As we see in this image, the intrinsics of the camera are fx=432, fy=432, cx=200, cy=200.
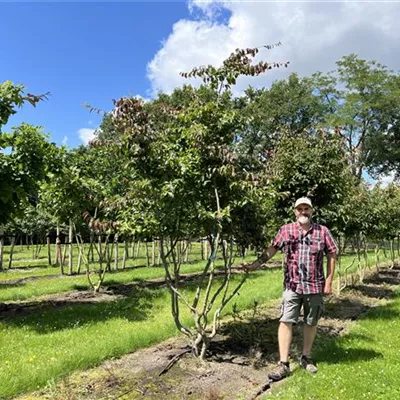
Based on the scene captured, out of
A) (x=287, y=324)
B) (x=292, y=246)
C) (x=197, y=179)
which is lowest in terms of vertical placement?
(x=287, y=324)

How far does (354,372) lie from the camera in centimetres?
558

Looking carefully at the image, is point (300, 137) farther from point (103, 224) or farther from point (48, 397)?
point (48, 397)

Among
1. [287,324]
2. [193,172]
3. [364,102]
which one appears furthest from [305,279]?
[364,102]

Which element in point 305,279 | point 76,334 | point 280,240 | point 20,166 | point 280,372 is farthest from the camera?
point 20,166

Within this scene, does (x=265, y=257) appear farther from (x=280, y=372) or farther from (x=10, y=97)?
(x=10, y=97)

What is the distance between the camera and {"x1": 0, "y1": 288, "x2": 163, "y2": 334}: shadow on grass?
8891 millimetres

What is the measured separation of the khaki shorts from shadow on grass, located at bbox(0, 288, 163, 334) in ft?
14.8

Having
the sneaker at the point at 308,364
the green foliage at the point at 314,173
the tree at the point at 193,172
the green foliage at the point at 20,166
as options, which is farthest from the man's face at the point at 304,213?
the green foliage at the point at 20,166

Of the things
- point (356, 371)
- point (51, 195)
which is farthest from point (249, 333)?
point (51, 195)

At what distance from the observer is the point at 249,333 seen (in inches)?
293

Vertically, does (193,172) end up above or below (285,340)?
above

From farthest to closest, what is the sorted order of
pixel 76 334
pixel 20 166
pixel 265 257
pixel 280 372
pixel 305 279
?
pixel 20 166
pixel 76 334
pixel 265 257
pixel 305 279
pixel 280 372

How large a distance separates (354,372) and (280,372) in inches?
38.0

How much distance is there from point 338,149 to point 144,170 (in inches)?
218
